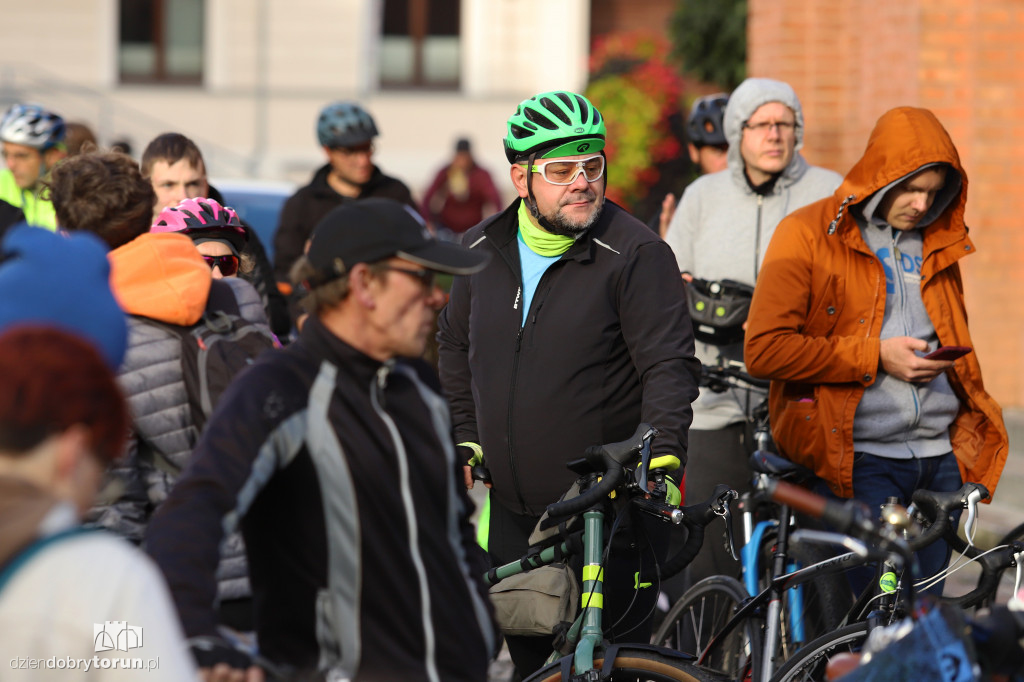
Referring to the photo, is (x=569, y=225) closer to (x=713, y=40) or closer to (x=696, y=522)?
(x=696, y=522)

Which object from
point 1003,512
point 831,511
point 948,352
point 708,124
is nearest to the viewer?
point 831,511

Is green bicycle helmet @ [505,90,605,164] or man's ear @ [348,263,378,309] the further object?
green bicycle helmet @ [505,90,605,164]

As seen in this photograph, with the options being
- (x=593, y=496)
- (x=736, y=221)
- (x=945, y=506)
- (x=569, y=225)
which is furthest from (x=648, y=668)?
(x=736, y=221)

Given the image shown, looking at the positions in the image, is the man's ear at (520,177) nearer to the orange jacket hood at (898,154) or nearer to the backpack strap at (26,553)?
the orange jacket hood at (898,154)

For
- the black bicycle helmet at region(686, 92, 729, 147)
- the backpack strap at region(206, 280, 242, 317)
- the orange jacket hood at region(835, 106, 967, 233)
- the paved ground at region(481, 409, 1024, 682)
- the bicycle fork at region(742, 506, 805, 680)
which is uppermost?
the black bicycle helmet at region(686, 92, 729, 147)

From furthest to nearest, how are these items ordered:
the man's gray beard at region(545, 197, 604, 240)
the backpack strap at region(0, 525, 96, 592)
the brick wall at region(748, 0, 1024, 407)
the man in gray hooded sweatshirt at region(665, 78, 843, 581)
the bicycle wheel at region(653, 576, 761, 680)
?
1. the brick wall at region(748, 0, 1024, 407)
2. the man in gray hooded sweatshirt at region(665, 78, 843, 581)
3. the bicycle wheel at region(653, 576, 761, 680)
4. the man's gray beard at region(545, 197, 604, 240)
5. the backpack strap at region(0, 525, 96, 592)

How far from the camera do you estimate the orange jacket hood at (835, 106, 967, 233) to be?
4.88 meters

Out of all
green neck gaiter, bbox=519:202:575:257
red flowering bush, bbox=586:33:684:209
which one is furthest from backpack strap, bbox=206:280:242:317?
red flowering bush, bbox=586:33:684:209

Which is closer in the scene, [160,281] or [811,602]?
[160,281]

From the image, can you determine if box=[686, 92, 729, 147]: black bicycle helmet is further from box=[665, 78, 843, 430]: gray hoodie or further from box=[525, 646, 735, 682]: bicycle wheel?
box=[525, 646, 735, 682]: bicycle wheel

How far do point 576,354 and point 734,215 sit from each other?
2172 millimetres

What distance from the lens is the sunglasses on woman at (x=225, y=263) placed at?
4.82 meters

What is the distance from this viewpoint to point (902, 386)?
493 centimetres

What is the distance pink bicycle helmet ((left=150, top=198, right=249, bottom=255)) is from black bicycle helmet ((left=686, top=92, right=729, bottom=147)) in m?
2.92
